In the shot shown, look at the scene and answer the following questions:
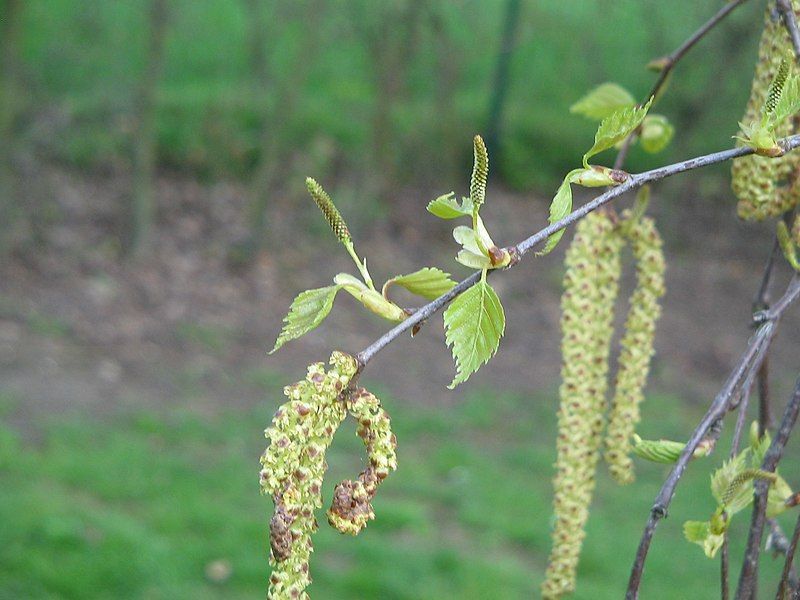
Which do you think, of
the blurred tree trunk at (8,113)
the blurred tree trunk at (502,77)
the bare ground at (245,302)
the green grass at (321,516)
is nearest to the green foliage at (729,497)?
the green grass at (321,516)

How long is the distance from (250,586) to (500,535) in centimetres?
106

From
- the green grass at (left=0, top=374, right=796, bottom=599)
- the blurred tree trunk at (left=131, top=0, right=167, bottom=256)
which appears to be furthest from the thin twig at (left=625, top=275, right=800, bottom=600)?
→ the blurred tree trunk at (left=131, top=0, right=167, bottom=256)

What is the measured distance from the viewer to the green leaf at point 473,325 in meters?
0.71

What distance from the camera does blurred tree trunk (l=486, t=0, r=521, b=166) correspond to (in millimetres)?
6891

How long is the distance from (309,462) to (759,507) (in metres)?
0.37

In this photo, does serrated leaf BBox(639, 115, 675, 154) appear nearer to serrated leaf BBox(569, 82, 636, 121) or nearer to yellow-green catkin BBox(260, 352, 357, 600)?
serrated leaf BBox(569, 82, 636, 121)

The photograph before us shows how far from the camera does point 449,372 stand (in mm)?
5391

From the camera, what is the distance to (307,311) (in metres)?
0.72

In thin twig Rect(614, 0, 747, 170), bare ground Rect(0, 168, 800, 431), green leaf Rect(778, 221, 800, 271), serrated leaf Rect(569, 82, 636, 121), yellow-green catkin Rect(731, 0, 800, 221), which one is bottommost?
green leaf Rect(778, 221, 800, 271)

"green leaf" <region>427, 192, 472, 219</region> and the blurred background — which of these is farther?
the blurred background

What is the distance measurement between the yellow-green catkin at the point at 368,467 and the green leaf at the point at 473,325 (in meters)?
0.08

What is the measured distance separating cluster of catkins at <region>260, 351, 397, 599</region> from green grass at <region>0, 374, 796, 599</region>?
2.77 metres

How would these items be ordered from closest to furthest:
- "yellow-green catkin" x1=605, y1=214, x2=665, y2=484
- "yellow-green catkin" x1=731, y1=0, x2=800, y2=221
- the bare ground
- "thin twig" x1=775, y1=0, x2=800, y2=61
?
"thin twig" x1=775, y1=0, x2=800, y2=61 < "yellow-green catkin" x1=731, y1=0, x2=800, y2=221 < "yellow-green catkin" x1=605, y1=214, x2=665, y2=484 < the bare ground

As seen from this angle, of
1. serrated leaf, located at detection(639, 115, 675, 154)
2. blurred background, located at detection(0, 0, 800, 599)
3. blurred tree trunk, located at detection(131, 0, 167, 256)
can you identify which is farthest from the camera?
blurred tree trunk, located at detection(131, 0, 167, 256)
